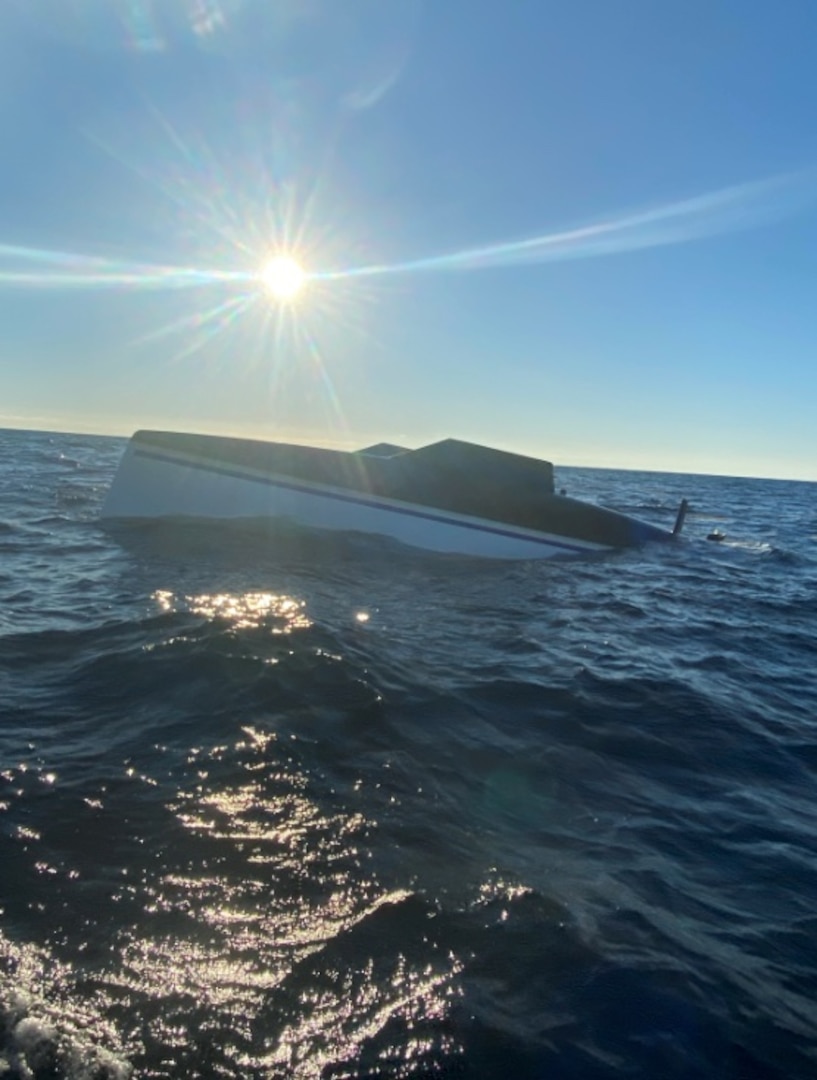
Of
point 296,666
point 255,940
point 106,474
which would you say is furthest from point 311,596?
point 106,474

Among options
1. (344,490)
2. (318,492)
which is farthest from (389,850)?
(318,492)

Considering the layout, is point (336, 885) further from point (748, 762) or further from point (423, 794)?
point (748, 762)

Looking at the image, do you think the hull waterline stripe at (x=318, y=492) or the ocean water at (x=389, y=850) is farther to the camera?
the hull waterline stripe at (x=318, y=492)

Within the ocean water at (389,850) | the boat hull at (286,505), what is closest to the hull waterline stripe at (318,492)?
the boat hull at (286,505)

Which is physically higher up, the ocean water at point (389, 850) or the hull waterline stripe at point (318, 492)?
the hull waterline stripe at point (318, 492)

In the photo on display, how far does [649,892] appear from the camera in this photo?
470 centimetres

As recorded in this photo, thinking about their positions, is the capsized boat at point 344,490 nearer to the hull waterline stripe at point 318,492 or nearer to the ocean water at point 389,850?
the hull waterline stripe at point 318,492

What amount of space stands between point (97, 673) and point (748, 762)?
665cm

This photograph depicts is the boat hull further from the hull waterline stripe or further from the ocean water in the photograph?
the ocean water

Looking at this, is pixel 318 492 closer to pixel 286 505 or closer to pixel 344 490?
pixel 344 490

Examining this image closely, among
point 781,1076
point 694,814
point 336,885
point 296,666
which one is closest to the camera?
point 781,1076

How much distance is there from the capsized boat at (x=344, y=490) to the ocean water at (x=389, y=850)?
23.7 ft

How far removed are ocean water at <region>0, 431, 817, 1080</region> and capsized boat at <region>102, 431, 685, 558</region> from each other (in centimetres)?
723

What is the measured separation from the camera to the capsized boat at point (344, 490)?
697 inches
